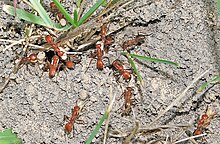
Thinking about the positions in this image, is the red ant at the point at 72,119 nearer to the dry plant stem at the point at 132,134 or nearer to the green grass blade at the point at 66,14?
the dry plant stem at the point at 132,134

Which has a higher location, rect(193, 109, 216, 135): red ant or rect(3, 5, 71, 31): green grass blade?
rect(3, 5, 71, 31): green grass blade

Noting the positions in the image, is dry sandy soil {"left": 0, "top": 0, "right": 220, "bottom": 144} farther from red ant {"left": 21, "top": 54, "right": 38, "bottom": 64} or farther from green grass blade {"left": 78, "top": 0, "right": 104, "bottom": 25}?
green grass blade {"left": 78, "top": 0, "right": 104, "bottom": 25}

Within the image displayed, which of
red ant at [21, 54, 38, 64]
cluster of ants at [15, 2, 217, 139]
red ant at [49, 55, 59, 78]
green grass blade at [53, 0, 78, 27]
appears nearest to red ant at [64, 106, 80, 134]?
cluster of ants at [15, 2, 217, 139]

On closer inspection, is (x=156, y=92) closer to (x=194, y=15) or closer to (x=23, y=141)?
(x=194, y=15)

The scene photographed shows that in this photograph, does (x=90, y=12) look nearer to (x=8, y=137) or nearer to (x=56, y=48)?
(x=56, y=48)

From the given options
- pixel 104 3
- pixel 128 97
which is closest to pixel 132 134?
pixel 128 97
